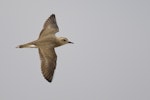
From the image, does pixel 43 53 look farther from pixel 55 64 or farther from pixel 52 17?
pixel 52 17

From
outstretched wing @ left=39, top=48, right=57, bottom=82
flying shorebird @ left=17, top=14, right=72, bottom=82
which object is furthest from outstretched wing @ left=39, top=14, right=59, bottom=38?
outstretched wing @ left=39, top=48, right=57, bottom=82

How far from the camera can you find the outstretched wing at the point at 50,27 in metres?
20.7

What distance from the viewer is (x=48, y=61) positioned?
59.1ft

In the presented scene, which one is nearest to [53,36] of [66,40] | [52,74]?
[66,40]

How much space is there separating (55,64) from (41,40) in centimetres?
158

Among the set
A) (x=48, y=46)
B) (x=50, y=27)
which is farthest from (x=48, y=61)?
(x=50, y=27)

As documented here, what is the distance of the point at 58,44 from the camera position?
63.8 feet

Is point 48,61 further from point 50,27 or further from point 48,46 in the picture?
point 50,27

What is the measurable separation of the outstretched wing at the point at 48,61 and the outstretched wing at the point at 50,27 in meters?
1.89

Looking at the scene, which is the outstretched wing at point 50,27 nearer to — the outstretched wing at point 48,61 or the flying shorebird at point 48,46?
the flying shorebird at point 48,46

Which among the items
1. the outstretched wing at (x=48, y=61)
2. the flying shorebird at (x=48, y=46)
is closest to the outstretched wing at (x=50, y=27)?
the flying shorebird at (x=48, y=46)

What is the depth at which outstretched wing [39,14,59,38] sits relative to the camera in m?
20.7

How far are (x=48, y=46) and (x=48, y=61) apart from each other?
39.4 inches

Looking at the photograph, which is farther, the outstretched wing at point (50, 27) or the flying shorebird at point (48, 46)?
the outstretched wing at point (50, 27)
